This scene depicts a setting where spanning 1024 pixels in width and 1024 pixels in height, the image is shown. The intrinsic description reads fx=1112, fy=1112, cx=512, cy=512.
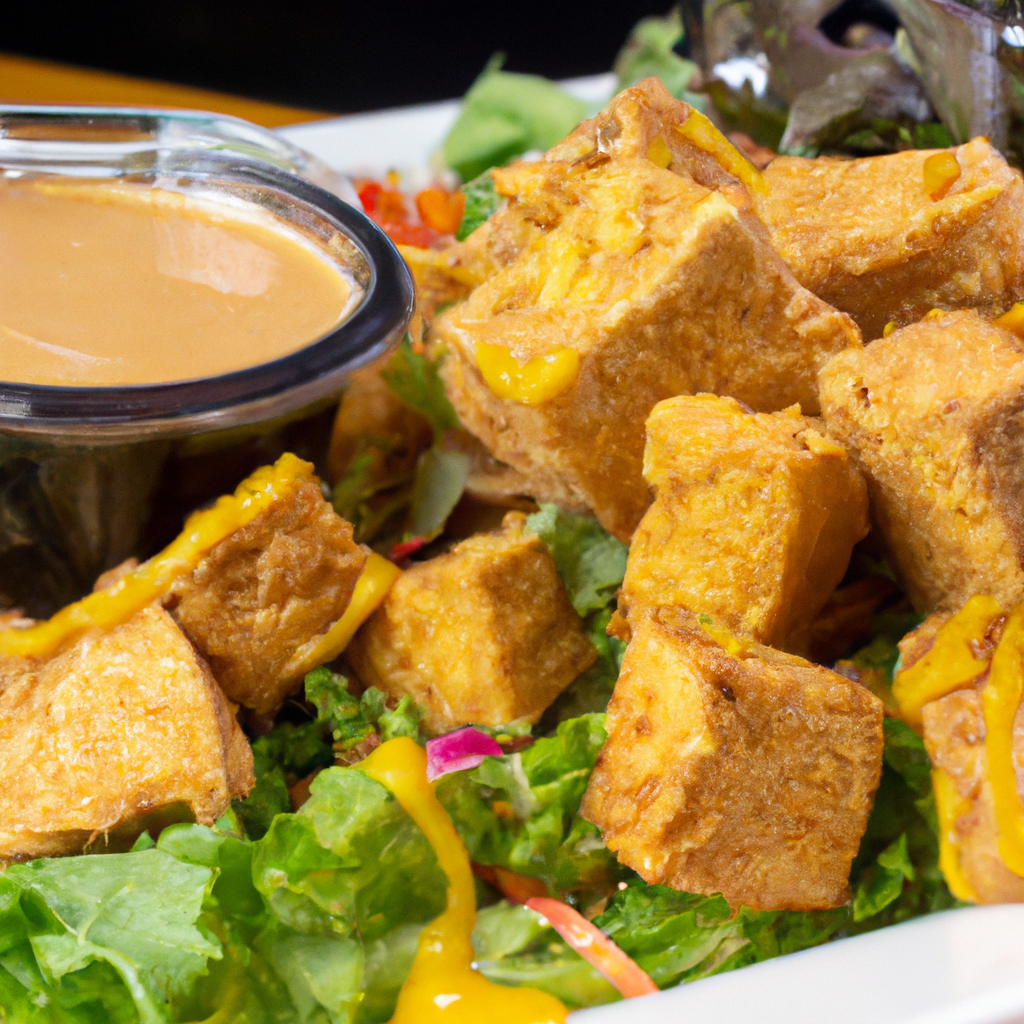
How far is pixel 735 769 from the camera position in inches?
56.0

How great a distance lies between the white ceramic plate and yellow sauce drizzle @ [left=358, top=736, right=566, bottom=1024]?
14cm

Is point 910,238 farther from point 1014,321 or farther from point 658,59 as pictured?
point 658,59

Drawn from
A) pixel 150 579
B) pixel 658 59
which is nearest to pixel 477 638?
pixel 150 579

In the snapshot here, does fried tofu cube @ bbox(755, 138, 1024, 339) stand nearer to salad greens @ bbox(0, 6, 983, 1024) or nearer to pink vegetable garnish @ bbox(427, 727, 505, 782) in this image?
salad greens @ bbox(0, 6, 983, 1024)

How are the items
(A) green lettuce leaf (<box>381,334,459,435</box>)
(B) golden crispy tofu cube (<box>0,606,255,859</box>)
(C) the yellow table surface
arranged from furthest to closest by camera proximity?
(C) the yellow table surface, (A) green lettuce leaf (<box>381,334,459,435</box>), (B) golden crispy tofu cube (<box>0,606,255,859</box>)

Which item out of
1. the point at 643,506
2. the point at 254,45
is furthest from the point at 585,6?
the point at 643,506

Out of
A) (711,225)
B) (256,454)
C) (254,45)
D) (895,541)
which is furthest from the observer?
(254,45)

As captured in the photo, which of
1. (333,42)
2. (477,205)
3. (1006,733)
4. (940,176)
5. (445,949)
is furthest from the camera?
(333,42)

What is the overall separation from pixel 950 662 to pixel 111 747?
1.16 metres

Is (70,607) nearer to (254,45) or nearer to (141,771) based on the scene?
(141,771)

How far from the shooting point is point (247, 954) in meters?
1.51

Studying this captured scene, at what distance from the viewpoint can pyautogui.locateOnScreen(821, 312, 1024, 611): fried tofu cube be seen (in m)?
1.47

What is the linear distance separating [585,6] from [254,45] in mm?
2100

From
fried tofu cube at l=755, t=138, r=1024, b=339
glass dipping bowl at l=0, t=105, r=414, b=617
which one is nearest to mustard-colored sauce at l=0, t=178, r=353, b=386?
glass dipping bowl at l=0, t=105, r=414, b=617
